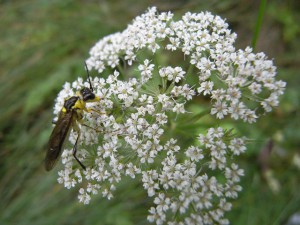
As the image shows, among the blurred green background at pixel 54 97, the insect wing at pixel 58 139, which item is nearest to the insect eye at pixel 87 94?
the insect wing at pixel 58 139

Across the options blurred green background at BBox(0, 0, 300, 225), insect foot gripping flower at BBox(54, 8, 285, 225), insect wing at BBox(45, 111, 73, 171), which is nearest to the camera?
insect foot gripping flower at BBox(54, 8, 285, 225)

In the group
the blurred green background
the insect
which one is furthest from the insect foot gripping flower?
the blurred green background

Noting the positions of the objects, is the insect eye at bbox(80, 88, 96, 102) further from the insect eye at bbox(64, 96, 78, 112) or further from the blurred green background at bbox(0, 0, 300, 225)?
the blurred green background at bbox(0, 0, 300, 225)

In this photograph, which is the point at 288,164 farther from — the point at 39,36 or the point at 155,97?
the point at 39,36

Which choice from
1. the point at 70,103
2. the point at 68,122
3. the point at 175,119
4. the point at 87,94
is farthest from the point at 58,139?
the point at 175,119

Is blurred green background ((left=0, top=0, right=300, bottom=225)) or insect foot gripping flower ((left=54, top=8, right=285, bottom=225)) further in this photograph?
blurred green background ((left=0, top=0, right=300, bottom=225))

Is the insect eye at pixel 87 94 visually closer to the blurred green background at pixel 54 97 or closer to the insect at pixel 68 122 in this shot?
the insect at pixel 68 122

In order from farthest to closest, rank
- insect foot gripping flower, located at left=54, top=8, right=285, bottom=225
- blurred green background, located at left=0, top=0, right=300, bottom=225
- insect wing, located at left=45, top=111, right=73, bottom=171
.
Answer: blurred green background, located at left=0, top=0, right=300, bottom=225
insect wing, located at left=45, top=111, right=73, bottom=171
insect foot gripping flower, located at left=54, top=8, right=285, bottom=225

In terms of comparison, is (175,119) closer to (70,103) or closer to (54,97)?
(70,103)

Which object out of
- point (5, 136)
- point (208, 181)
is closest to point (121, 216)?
point (208, 181)
